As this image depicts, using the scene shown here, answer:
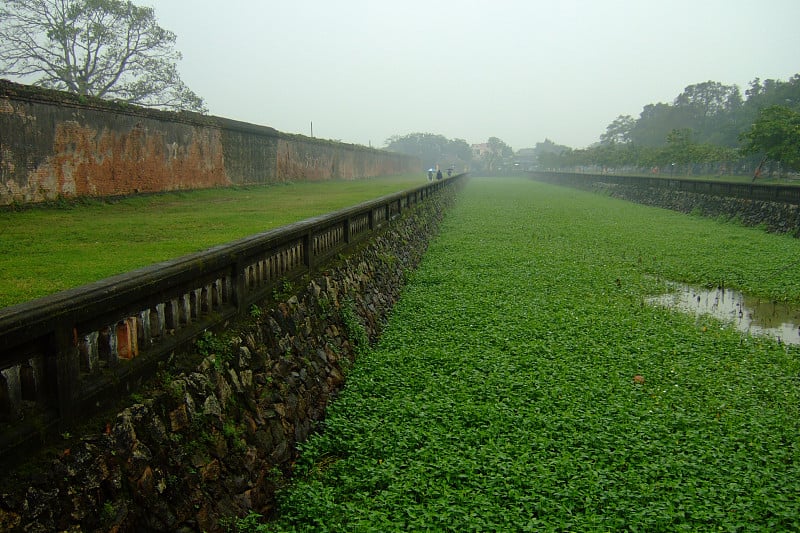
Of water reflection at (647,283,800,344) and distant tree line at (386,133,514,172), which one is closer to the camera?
water reflection at (647,283,800,344)

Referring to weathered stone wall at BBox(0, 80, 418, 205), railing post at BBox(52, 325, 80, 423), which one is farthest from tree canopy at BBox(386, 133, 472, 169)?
railing post at BBox(52, 325, 80, 423)

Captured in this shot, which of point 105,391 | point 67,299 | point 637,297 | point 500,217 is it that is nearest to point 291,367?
point 105,391

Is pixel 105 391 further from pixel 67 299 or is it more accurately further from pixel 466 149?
pixel 466 149

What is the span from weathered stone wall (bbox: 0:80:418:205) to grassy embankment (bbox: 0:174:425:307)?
53cm

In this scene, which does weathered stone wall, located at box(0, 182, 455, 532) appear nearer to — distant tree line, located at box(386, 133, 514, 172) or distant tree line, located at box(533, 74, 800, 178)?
distant tree line, located at box(533, 74, 800, 178)

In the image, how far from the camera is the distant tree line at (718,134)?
29297mm

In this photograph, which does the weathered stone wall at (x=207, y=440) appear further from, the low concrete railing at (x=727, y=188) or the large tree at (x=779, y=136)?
the large tree at (x=779, y=136)

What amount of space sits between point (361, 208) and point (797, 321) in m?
6.95

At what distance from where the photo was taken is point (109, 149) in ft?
44.4

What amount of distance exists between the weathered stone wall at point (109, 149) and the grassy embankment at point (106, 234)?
53 cm

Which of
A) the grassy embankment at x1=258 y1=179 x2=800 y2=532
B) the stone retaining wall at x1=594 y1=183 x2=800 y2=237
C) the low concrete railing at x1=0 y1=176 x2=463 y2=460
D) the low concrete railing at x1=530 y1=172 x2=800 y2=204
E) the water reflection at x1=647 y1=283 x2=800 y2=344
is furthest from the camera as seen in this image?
the low concrete railing at x1=530 y1=172 x2=800 y2=204

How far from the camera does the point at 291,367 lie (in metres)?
5.05

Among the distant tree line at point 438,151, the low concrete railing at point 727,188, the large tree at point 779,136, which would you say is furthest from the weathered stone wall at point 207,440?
the distant tree line at point 438,151

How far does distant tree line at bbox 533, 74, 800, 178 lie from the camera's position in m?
29.3
